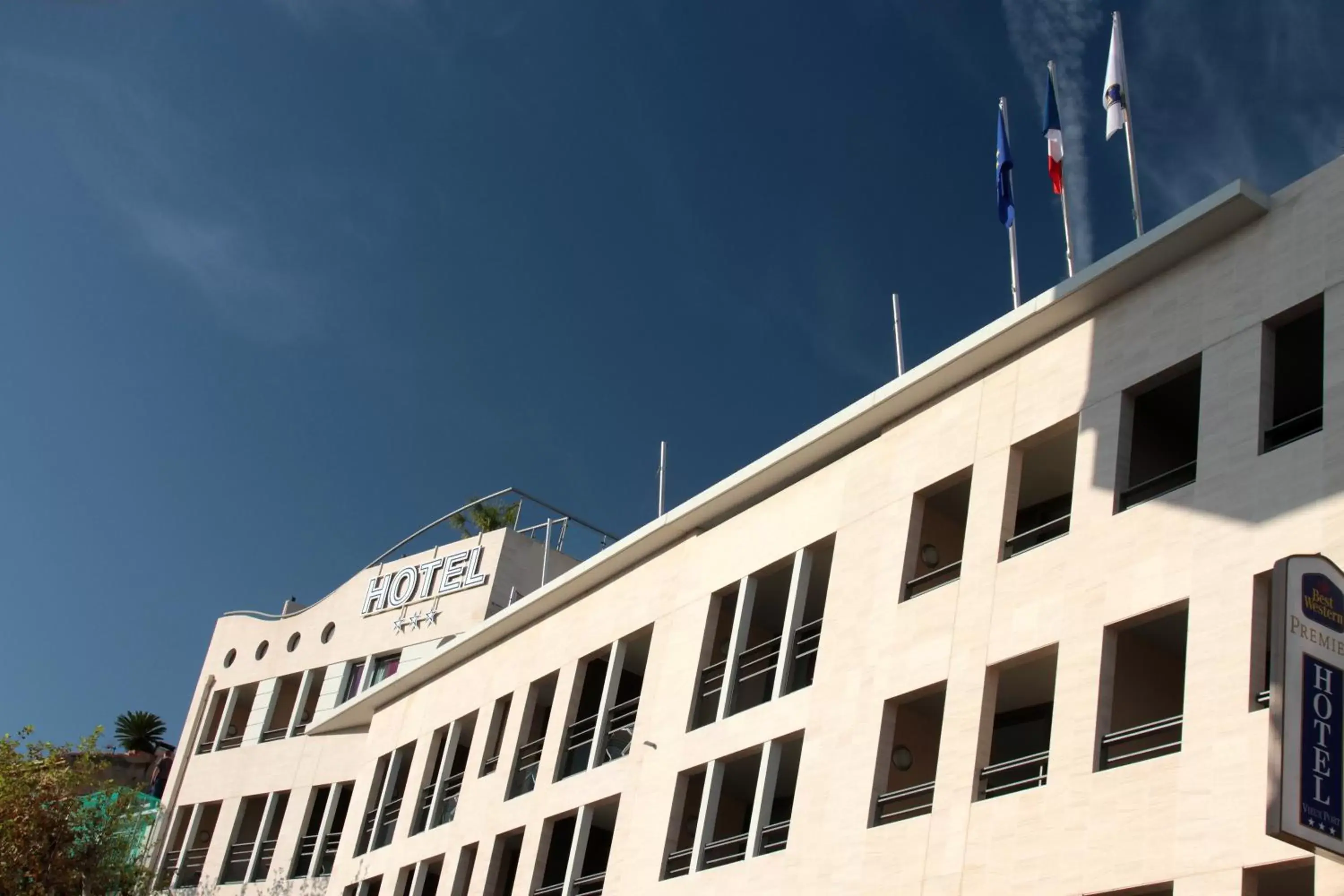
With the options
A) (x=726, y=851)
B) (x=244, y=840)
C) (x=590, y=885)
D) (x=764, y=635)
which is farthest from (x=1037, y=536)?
(x=244, y=840)

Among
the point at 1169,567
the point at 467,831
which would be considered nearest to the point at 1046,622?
the point at 1169,567

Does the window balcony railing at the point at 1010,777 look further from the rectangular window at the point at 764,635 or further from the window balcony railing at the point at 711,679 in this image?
the window balcony railing at the point at 711,679

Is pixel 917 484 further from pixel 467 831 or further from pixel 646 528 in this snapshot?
pixel 467 831

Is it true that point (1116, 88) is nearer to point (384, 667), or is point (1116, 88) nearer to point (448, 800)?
point (448, 800)

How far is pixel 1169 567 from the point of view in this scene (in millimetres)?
19062

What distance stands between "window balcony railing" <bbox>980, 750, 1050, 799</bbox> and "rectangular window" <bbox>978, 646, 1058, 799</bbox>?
0.04 feet

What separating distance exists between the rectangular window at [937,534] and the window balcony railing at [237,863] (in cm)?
2948

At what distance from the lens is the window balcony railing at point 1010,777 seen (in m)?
20.1

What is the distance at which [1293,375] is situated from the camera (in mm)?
21500

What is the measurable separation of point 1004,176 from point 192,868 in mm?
36105

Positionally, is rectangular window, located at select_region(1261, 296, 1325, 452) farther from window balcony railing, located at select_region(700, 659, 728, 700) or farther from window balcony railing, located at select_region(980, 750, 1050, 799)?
window balcony railing, located at select_region(700, 659, 728, 700)

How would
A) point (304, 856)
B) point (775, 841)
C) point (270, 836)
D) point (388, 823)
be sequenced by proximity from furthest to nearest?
point (270, 836) → point (304, 856) → point (388, 823) → point (775, 841)

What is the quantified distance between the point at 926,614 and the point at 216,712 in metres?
37.0

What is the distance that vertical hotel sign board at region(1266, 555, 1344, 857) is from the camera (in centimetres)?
1425
